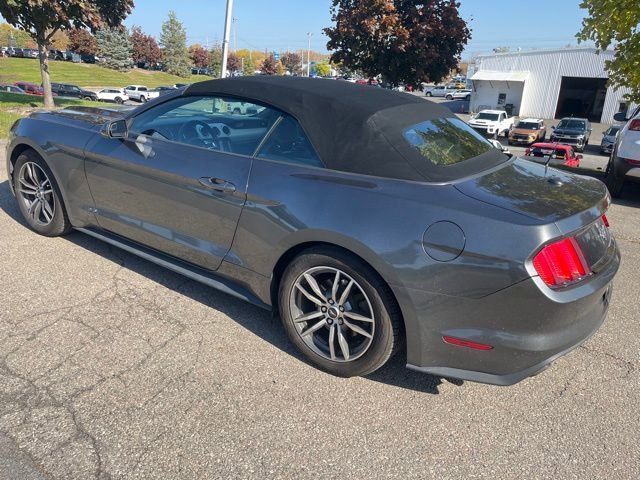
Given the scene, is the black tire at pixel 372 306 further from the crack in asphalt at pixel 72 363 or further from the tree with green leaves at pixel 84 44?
the tree with green leaves at pixel 84 44

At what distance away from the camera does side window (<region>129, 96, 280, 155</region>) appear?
10.5 feet

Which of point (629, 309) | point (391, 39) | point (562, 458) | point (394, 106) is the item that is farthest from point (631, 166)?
point (391, 39)

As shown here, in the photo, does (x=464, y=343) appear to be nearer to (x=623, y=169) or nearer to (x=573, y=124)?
(x=623, y=169)

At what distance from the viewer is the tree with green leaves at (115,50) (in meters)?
63.2

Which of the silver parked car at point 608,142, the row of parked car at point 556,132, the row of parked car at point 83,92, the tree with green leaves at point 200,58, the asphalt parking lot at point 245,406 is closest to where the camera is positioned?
the asphalt parking lot at point 245,406

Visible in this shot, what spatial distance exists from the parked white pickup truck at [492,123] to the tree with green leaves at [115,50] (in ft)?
171

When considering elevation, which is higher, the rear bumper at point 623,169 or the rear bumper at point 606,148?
the rear bumper at point 623,169

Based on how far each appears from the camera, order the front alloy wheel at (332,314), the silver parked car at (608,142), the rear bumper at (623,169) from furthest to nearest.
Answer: the silver parked car at (608,142), the rear bumper at (623,169), the front alloy wheel at (332,314)

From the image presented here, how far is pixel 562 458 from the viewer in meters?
2.19

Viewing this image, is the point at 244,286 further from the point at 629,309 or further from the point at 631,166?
the point at 631,166

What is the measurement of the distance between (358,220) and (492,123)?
28.9m

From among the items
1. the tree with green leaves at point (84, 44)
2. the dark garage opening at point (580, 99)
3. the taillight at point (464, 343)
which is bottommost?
the taillight at point (464, 343)

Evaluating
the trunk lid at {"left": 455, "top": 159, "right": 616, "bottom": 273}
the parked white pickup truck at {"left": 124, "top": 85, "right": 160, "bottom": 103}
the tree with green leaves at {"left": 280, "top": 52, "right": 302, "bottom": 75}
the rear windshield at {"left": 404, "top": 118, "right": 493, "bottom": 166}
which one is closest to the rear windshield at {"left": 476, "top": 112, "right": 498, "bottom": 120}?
the parked white pickup truck at {"left": 124, "top": 85, "right": 160, "bottom": 103}

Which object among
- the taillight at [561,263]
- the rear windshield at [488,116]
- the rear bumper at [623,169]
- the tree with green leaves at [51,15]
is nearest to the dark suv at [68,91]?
the tree with green leaves at [51,15]
